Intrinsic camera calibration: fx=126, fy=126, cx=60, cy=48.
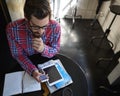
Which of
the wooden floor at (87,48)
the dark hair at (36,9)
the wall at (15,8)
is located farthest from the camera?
the wooden floor at (87,48)

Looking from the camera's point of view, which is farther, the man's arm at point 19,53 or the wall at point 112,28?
the wall at point 112,28

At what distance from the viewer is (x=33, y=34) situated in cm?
97

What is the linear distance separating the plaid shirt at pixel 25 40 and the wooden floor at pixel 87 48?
1.06m

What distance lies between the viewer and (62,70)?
105 cm

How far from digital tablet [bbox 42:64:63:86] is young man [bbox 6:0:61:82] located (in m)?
0.08

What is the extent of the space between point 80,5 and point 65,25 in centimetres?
55

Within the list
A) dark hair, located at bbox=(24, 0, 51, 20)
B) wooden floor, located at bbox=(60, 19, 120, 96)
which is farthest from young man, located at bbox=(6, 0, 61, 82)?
wooden floor, located at bbox=(60, 19, 120, 96)

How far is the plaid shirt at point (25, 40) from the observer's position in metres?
1.01

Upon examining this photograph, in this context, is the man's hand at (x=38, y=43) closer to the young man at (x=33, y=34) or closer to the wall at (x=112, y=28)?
the young man at (x=33, y=34)

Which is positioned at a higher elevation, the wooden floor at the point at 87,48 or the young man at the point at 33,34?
the young man at the point at 33,34

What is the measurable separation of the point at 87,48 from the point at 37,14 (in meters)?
1.67

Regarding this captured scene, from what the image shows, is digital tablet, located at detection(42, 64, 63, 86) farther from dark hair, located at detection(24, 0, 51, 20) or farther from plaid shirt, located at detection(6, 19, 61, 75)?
dark hair, located at detection(24, 0, 51, 20)

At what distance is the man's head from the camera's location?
0.88 metres

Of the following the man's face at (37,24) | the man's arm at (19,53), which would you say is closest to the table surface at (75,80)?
the man's arm at (19,53)
